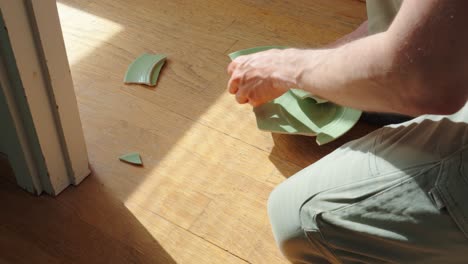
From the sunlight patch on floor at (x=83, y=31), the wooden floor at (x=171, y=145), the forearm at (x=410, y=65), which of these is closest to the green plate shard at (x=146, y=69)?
the wooden floor at (x=171, y=145)

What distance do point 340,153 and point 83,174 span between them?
0.54 meters

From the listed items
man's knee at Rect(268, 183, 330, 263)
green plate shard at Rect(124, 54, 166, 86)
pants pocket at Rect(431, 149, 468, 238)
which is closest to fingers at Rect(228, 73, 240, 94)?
man's knee at Rect(268, 183, 330, 263)

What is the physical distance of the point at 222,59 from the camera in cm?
154

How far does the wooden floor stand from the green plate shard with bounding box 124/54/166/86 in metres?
0.02

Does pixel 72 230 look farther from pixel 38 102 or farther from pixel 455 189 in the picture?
pixel 455 189

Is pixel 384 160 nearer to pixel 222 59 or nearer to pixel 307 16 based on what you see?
pixel 222 59

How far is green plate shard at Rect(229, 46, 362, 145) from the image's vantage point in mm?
1290

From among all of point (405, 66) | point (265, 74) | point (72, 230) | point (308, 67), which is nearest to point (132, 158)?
point (72, 230)

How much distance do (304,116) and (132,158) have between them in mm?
394

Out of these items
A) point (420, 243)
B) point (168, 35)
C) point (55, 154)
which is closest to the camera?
point (420, 243)

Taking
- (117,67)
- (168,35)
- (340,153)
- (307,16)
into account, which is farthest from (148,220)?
(307,16)

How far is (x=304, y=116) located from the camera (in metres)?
1.31

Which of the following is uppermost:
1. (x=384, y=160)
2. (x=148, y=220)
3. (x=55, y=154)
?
(x=384, y=160)

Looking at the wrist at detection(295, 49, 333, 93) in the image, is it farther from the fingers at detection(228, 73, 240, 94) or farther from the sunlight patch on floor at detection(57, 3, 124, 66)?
the sunlight patch on floor at detection(57, 3, 124, 66)
